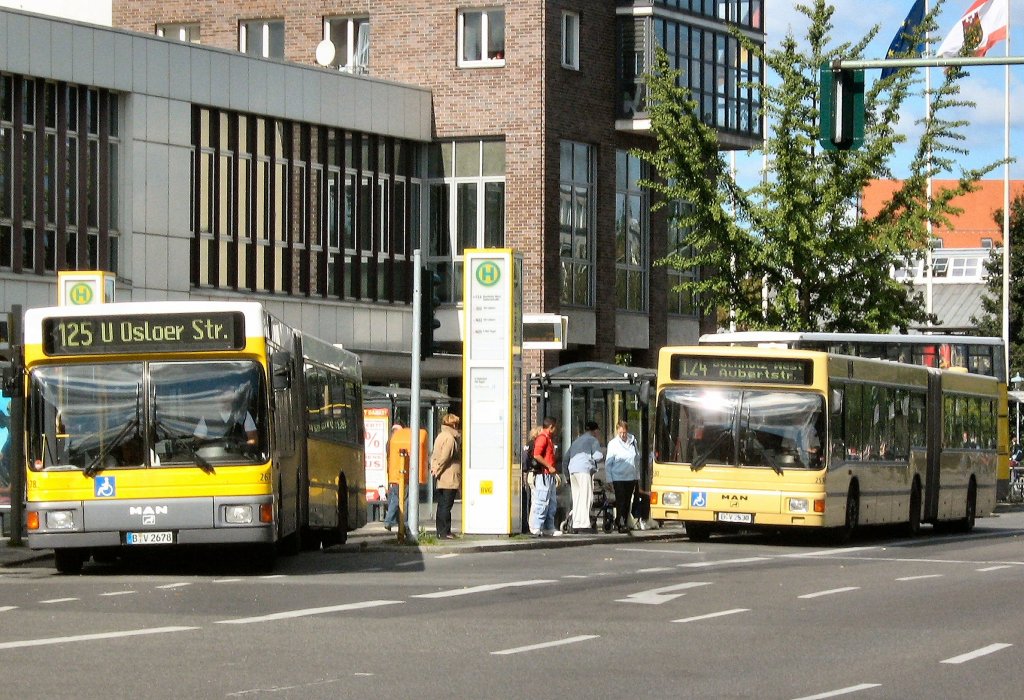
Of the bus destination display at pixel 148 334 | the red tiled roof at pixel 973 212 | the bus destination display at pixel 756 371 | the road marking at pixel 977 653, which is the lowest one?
the road marking at pixel 977 653

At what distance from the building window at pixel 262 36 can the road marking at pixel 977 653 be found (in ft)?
127

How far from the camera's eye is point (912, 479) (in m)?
33.2

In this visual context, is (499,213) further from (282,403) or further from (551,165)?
(282,403)

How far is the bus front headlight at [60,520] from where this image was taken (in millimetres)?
20203

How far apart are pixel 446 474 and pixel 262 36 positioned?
25.4m

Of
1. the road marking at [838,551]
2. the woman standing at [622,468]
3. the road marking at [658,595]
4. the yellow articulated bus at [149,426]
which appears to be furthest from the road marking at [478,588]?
the woman standing at [622,468]

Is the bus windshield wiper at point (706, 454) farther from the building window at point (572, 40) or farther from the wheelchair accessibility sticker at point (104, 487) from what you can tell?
the building window at point (572, 40)

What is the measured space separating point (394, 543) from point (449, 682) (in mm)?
15451

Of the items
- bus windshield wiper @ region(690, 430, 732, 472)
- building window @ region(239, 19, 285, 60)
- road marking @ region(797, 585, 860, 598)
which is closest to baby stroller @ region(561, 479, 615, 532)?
bus windshield wiper @ region(690, 430, 732, 472)

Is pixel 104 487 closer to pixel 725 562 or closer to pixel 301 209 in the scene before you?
pixel 725 562

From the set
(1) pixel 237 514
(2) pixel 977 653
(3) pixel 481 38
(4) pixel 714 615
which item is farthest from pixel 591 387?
(2) pixel 977 653

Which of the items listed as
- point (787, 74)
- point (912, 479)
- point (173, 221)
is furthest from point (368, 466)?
point (787, 74)

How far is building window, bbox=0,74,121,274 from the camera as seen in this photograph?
128 ft

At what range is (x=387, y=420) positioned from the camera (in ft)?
104
